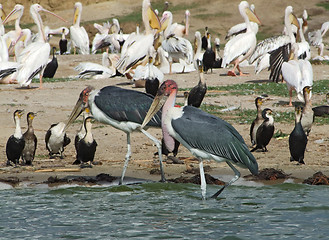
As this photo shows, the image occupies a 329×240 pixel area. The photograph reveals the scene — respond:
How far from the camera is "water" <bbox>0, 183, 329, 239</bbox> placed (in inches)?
204

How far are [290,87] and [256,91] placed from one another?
1537mm

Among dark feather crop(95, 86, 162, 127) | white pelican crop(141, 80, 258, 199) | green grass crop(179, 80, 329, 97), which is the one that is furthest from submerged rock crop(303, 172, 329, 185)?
green grass crop(179, 80, 329, 97)

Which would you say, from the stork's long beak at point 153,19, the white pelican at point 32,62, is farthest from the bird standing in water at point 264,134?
the stork's long beak at point 153,19

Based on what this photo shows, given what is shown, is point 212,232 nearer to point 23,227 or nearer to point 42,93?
point 23,227

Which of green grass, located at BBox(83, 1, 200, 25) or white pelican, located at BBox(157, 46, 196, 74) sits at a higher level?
green grass, located at BBox(83, 1, 200, 25)

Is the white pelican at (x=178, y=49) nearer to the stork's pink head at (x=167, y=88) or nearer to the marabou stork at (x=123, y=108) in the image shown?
the marabou stork at (x=123, y=108)

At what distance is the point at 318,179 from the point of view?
21.4 ft

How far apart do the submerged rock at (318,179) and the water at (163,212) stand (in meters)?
0.11

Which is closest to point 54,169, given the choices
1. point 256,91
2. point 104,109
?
point 104,109

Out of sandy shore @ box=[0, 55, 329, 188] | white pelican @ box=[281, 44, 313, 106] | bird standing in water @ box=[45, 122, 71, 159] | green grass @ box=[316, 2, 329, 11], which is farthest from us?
green grass @ box=[316, 2, 329, 11]

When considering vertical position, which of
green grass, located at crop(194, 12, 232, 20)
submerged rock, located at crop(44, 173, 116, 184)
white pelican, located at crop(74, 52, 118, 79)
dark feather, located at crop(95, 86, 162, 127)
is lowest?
white pelican, located at crop(74, 52, 118, 79)

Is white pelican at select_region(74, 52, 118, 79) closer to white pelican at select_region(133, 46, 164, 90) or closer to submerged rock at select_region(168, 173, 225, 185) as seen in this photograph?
white pelican at select_region(133, 46, 164, 90)

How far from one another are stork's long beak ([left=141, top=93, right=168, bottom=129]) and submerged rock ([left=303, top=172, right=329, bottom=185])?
171 cm

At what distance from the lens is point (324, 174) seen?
272 inches
